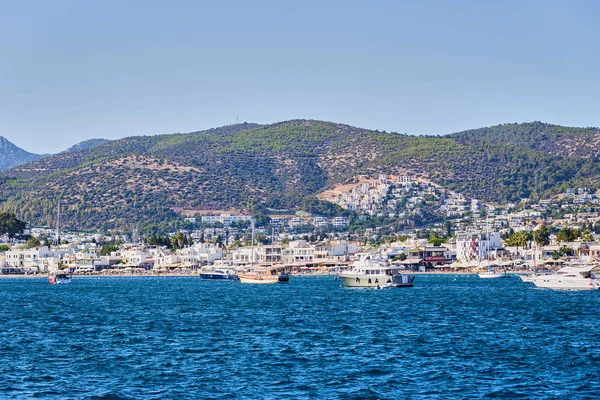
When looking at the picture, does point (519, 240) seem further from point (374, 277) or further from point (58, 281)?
point (374, 277)

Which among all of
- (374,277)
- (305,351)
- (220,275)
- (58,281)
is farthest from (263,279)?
(305,351)

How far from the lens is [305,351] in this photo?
47031 mm

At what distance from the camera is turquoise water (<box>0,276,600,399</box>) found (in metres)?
37.1

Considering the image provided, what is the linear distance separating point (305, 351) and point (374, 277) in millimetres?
58550

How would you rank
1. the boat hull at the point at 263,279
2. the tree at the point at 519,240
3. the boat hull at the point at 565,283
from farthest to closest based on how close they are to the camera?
1. the tree at the point at 519,240
2. the boat hull at the point at 263,279
3. the boat hull at the point at 565,283

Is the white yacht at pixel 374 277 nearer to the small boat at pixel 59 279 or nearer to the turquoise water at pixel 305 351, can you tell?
the turquoise water at pixel 305 351

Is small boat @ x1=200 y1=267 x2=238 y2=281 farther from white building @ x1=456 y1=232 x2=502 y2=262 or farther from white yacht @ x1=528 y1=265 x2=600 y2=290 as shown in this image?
white yacht @ x1=528 y1=265 x2=600 y2=290

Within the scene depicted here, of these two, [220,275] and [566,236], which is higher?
[566,236]

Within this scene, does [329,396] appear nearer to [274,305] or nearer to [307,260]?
[274,305]

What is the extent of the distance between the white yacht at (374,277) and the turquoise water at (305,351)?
24432mm

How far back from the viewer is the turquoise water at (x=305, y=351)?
37094 mm

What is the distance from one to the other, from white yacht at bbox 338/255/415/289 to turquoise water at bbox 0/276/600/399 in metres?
24.4

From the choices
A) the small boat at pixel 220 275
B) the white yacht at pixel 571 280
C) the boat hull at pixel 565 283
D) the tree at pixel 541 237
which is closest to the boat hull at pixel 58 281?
the small boat at pixel 220 275

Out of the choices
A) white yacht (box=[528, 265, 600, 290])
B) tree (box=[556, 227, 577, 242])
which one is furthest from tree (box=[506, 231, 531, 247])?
white yacht (box=[528, 265, 600, 290])
